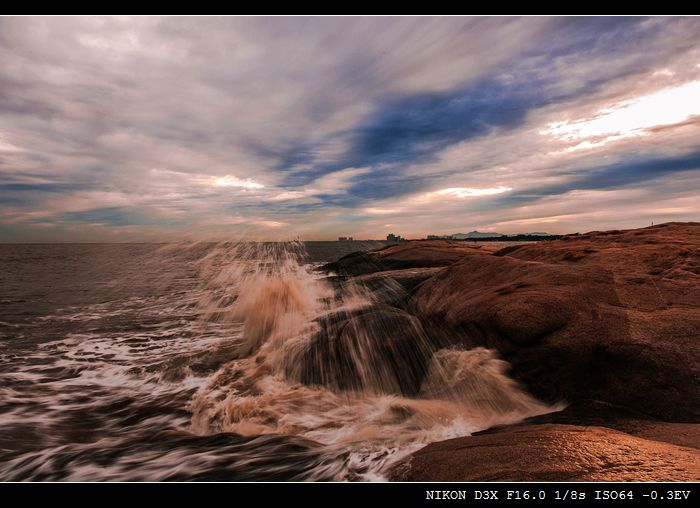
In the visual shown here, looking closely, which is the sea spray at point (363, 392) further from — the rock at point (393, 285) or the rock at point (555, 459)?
the rock at point (393, 285)

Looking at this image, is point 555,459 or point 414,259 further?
point 414,259

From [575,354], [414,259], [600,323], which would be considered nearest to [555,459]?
[575,354]

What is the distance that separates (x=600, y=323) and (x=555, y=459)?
2.63m

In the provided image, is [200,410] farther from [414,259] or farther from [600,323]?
[414,259]

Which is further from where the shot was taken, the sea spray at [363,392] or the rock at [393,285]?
the rock at [393,285]

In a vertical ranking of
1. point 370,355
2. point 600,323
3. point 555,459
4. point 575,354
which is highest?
point 600,323

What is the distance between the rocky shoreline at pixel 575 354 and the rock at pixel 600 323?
0.01 metres

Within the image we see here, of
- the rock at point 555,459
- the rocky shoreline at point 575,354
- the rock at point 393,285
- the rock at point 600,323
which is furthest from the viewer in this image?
the rock at point 393,285

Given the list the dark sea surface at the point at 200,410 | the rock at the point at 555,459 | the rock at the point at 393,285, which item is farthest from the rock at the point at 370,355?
the rock at the point at 393,285

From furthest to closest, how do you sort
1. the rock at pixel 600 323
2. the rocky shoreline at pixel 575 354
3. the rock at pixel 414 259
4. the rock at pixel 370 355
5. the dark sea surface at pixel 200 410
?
the rock at pixel 414 259, the rock at pixel 370 355, the rock at pixel 600 323, the dark sea surface at pixel 200 410, the rocky shoreline at pixel 575 354

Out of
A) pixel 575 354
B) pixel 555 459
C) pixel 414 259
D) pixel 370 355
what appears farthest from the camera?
pixel 414 259

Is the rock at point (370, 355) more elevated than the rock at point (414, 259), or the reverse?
the rock at point (414, 259)

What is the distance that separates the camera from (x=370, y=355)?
18.7 ft

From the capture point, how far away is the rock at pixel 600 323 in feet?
11.8
